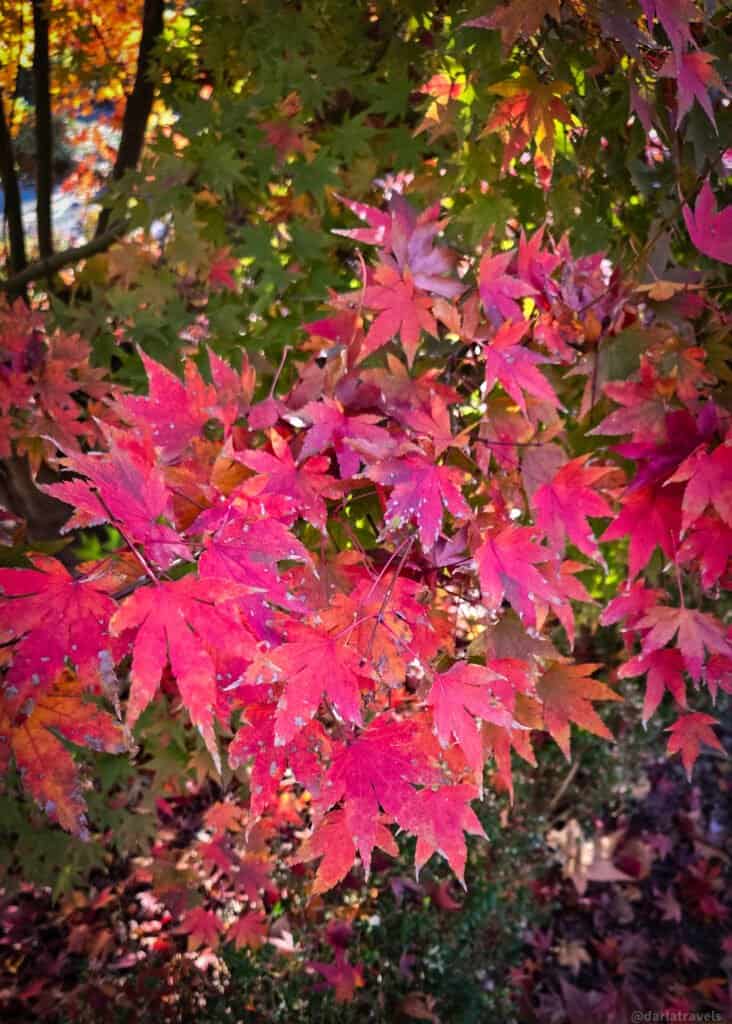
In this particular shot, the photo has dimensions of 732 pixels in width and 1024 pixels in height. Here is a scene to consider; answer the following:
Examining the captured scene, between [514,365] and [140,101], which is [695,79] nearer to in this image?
[514,365]

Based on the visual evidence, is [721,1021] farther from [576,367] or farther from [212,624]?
[212,624]

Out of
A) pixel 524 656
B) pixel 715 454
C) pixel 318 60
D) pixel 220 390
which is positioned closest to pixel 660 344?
pixel 715 454

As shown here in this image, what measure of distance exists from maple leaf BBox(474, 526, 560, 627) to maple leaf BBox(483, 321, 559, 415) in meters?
0.20

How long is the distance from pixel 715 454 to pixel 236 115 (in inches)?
61.0

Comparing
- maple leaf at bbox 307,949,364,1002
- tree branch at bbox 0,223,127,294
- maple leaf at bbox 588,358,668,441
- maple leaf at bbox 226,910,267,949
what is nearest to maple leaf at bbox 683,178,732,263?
maple leaf at bbox 588,358,668,441

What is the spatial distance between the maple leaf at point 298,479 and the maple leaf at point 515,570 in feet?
0.82

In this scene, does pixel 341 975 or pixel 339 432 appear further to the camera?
pixel 341 975

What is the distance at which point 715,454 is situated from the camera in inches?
48.1

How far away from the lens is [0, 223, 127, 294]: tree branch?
2.62 meters

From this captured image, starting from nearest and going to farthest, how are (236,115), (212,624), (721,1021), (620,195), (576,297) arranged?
(212,624), (576,297), (620,195), (236,115), (721,1021)

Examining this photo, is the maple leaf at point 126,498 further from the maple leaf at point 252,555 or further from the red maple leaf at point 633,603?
the red maple leaf at point 633,603

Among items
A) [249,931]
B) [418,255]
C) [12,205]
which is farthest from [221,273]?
[249,931]

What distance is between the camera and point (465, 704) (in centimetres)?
113

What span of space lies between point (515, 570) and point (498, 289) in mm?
436
